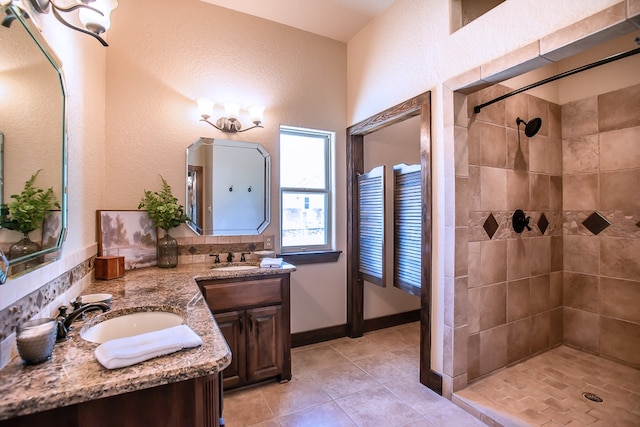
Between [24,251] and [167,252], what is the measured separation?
1362mm

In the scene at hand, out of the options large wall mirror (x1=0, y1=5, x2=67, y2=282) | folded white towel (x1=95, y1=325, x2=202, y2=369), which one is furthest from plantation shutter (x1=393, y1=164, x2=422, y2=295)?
large wall mirror (x1=0, y1=5, x2=67, y2=282)

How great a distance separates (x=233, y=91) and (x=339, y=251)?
1.91m

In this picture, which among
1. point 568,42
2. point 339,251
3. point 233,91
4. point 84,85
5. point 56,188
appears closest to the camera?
point 56,188

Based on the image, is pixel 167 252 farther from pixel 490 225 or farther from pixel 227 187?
pixel 490 225

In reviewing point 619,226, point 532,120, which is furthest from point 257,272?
point 619,226

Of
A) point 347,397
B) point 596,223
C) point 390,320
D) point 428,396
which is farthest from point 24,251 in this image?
point 596,223

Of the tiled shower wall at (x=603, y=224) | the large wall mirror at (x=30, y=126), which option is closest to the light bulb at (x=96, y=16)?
the large wall mirror at (x=30, y=126)

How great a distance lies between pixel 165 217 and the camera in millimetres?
2375

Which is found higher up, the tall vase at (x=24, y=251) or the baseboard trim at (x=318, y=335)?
the tall vase at (x=24, y=251)

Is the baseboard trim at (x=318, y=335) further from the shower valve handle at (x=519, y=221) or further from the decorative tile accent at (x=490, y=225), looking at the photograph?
the shower valve handle at (x=519, y=221)

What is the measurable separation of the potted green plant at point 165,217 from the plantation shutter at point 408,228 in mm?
1883

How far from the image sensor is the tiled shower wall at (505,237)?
2.17m

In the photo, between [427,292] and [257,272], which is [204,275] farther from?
[427,292]

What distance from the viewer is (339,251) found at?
327 centimetres
